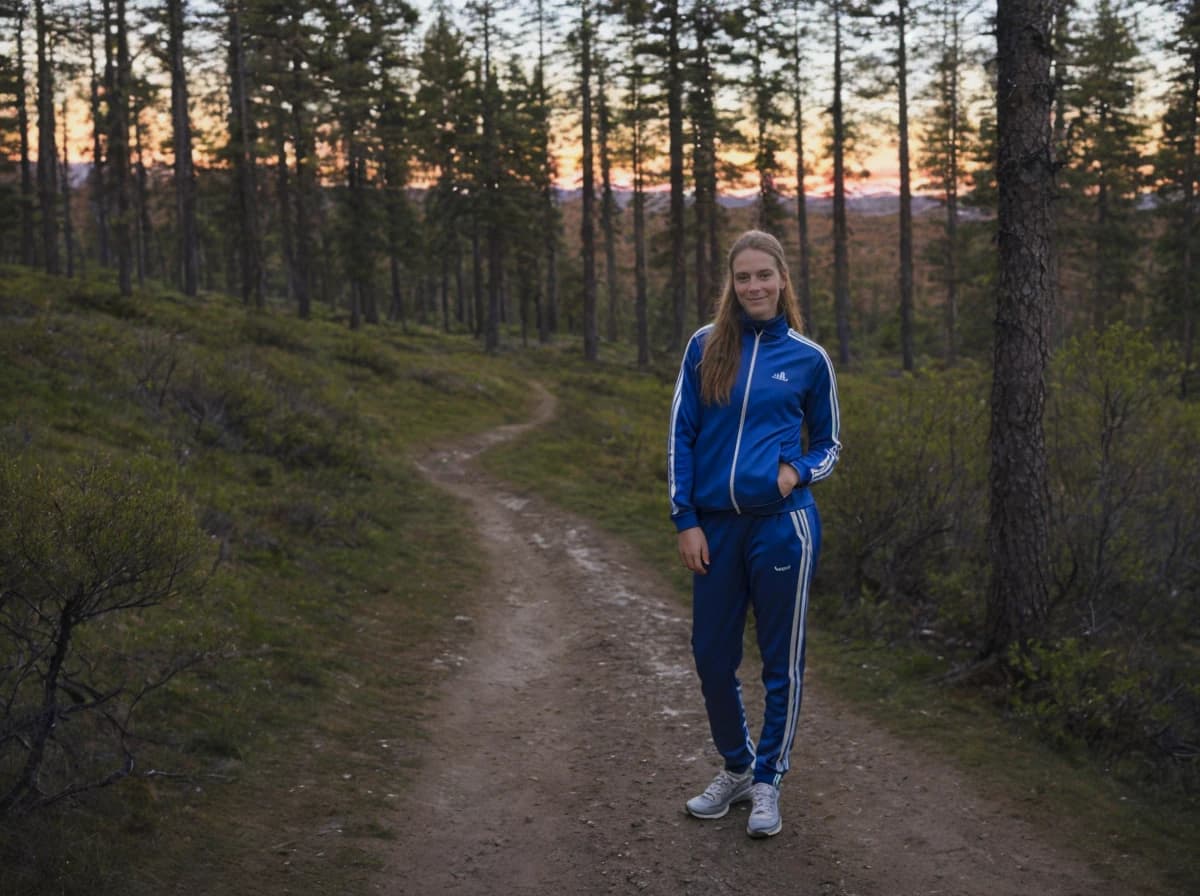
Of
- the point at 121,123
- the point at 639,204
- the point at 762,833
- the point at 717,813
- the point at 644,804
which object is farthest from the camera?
the point at 639,204

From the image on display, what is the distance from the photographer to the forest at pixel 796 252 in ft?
19.5

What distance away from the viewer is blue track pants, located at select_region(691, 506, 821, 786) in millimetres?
3941

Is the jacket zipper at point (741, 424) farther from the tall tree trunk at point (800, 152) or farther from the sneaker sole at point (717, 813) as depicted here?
the tall tree trunk at point (800, 152)

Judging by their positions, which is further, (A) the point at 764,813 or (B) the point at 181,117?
(B) the point at 181,117

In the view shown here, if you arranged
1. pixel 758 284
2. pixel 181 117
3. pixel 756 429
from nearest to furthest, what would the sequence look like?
pixel 756 429
pixel 758 284
pixel 181 117

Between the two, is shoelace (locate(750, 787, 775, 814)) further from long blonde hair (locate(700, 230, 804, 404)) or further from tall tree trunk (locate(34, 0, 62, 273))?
tall tree trunk (locate(34, 0, 62, 273))

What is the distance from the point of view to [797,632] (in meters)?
4.06

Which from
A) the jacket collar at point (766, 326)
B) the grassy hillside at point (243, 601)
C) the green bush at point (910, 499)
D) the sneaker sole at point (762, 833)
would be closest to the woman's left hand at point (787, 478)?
the jacket collar at point (766, 326)

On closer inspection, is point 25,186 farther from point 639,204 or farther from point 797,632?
point 797,632

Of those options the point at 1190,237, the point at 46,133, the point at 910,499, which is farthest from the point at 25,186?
the point at 1190,237

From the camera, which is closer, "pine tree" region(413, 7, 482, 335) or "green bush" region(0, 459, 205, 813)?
"green bush" region(0, 459, 205, 813)

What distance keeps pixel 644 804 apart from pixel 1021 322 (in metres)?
3.79

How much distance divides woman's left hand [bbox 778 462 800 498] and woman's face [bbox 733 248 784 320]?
68 cm

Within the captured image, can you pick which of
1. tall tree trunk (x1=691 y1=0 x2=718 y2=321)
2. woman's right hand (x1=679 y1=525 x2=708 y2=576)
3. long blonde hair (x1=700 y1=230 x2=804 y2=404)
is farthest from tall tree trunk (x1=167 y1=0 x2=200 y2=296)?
woman's right hand (x1=679 y1=525 x2=708 y2=576)
